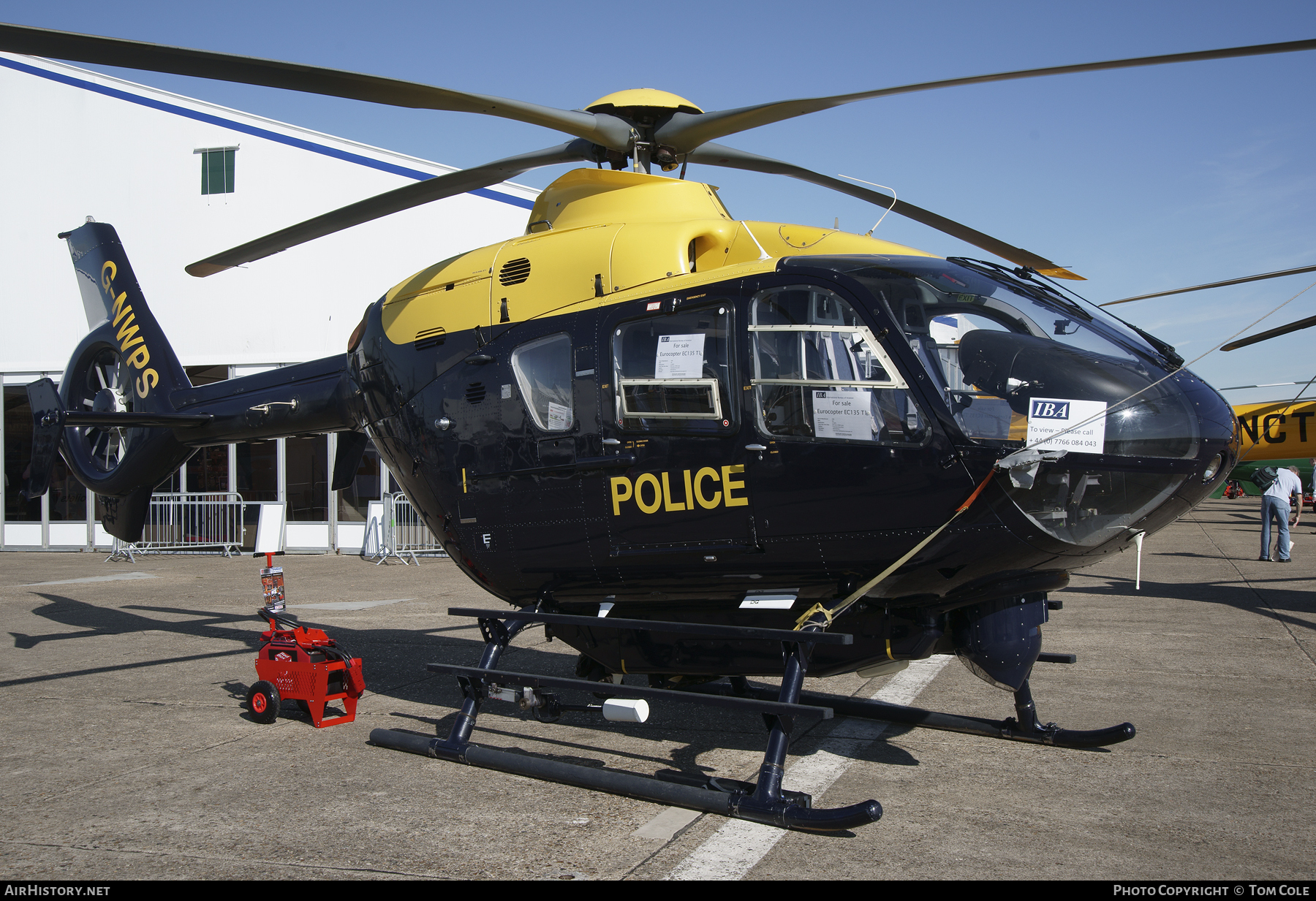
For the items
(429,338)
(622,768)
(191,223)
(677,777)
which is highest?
(191,223)

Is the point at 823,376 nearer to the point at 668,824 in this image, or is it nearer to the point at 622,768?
the point at 668,824

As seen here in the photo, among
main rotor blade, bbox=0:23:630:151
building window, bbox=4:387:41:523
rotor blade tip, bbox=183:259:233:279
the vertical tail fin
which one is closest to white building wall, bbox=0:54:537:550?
building window, bbox=4:387:41:523

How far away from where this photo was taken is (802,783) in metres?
4.94

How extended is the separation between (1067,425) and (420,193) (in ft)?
13.5

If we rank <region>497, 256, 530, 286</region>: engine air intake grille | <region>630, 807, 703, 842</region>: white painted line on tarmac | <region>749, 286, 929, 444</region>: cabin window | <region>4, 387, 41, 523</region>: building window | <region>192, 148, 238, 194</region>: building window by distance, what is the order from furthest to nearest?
<region>4, 387, 41, 523</region>: building window → <region>192, 148, 238, 194</region>: building window → <region>497, 256, 530, 286</region>: engine air intake grille → <region>749, 286, 929, 444</region>: cabin window → <region>630, 807, 703, 842</region>: white painted line on tarmac

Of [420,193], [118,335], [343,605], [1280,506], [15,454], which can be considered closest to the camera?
[420,193]

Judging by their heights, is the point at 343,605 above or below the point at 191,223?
below

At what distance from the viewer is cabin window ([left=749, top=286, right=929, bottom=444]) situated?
4.43 metres

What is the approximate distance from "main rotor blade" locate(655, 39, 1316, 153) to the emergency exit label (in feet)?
4.95

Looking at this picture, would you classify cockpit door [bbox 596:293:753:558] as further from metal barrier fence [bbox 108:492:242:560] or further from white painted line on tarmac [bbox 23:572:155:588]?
metal barrier fence [bbox 108:492:242:560]

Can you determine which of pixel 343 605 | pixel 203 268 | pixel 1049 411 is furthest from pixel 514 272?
pixel 343 605

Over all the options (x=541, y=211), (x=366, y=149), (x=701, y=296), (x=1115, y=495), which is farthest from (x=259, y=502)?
(x=1115, y=495)

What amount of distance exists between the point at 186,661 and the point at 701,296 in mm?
6095

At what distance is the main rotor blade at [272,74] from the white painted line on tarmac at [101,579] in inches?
479
